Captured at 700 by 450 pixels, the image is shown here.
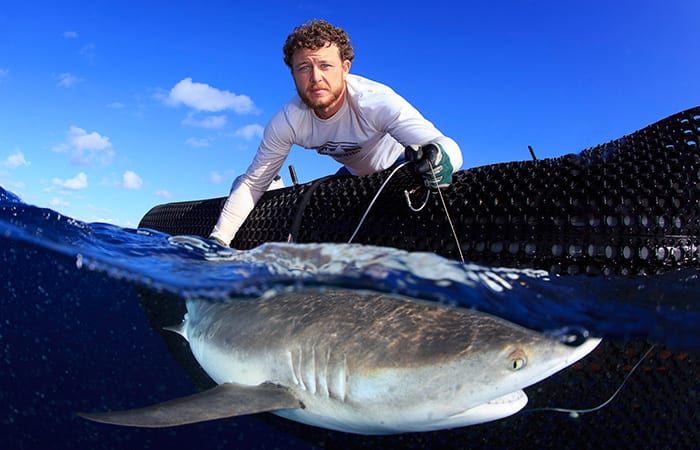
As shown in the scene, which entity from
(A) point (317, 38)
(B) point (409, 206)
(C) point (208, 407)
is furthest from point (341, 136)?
(C) point (208, 407)

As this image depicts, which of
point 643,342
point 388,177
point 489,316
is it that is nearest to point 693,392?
point 643,342

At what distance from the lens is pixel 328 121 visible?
139 inches

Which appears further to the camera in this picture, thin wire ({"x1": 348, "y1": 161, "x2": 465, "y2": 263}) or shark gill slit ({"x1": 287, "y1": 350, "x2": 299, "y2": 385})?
thin wire ({"x1": 348, "y1": 161, "x2": 465, "y2": 263})

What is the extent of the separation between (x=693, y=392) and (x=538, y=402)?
78 cm

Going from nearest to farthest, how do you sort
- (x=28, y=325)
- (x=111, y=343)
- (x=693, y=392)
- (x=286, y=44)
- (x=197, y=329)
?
1. (x=693, y=392)
2. (x=197, y=329)
3. (x=286, y=44)
4. (x=111, y=343)
5. (x=28, y=325)

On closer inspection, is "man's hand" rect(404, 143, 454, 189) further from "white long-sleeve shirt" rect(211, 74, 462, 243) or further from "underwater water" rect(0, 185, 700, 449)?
"white long-sleeve shirt" rect(211, 74, 462, 243)

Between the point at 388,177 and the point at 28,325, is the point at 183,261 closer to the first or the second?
the point at 388,177

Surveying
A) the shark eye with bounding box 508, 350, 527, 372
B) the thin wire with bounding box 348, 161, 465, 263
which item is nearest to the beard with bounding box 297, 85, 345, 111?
the thin wire with bounding box 348, 161, 465, 263

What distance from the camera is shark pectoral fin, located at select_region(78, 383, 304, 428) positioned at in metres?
1.52

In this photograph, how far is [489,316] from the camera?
1632 mm

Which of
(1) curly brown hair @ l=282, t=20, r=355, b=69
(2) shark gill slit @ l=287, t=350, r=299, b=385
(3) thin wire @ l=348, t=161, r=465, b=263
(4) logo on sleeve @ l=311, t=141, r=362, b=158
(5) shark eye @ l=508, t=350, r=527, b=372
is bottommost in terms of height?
(2) shark gill slit @ l=287, t=350, r=299, b=385

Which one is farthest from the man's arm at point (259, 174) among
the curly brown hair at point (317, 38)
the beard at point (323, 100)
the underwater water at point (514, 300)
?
the curly brown hair at point (317, 38)

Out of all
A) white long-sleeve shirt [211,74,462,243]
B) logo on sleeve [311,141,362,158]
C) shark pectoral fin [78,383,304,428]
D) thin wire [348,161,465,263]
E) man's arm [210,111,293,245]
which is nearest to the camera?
shark pectoral fin [78,383,304,428]

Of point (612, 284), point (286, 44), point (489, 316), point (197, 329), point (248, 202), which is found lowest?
point (197, 329)
